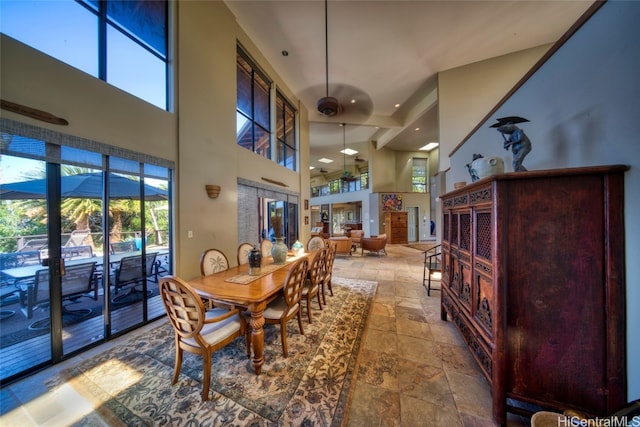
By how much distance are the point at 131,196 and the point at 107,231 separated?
18.7 inches

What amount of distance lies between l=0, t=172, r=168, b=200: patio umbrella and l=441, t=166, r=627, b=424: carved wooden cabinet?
3.69 m

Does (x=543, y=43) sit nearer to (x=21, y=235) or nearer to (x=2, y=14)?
(x=2, y=14)

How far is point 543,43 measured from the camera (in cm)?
442

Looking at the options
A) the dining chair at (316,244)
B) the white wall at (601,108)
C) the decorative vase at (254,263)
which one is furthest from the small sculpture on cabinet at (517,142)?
the dining chair at (316,244)

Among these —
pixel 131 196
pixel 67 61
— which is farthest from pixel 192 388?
pixel 67 61

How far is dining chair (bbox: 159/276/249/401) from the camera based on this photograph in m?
1.47

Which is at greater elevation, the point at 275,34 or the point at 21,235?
the point at 275,34

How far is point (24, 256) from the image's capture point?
6.13 ft

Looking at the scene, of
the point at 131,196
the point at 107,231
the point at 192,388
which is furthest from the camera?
the point at 131,196

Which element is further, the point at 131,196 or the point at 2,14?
the point at 131,196

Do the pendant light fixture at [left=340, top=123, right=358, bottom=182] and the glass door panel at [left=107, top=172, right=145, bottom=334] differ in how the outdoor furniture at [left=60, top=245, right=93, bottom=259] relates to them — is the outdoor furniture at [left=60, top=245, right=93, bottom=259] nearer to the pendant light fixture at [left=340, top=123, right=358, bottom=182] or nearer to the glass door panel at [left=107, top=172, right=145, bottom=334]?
the glass door panel at [left=107, top=172, right=145, bottom=334]

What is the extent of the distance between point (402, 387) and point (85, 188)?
3.66m

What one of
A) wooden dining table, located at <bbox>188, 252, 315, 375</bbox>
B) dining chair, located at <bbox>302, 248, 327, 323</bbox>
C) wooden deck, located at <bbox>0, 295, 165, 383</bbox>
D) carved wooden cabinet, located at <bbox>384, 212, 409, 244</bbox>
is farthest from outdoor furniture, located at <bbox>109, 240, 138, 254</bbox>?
carved wooden cabinet, located at <bbox>384, 212, 409, 244</bbox>

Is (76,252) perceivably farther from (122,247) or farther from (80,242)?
(122,247)
